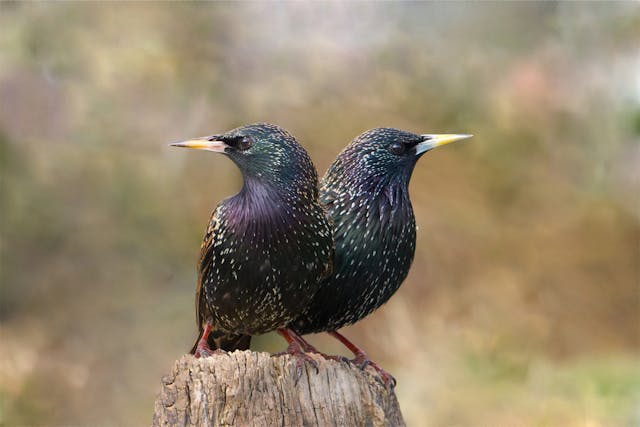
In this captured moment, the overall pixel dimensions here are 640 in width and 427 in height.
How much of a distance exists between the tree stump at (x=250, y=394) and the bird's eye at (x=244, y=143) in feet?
2.77

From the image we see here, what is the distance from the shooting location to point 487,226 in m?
10.6

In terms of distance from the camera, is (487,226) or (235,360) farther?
(487,226)

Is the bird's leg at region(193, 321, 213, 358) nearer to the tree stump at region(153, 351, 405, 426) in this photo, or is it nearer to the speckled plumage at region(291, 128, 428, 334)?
the tree stump at region(153, 351, 405, 426)

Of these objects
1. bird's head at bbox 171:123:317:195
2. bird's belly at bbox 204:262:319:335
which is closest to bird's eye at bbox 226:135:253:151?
bird's head at bbox 171:123:317:195

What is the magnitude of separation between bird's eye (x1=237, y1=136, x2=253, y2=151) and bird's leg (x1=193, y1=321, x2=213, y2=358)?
81 cm

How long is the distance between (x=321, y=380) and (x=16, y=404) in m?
5.97

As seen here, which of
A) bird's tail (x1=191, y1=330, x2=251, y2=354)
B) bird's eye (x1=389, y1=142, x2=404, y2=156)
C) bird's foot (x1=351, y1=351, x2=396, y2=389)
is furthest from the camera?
bird's eye (x1=389, y1=142, x2=404, y2=156)

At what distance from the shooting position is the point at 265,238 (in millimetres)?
3746

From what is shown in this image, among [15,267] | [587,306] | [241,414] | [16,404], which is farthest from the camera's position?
[587,306]

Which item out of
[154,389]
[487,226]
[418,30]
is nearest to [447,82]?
[418,30]

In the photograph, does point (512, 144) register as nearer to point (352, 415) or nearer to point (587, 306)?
point (587, 306)

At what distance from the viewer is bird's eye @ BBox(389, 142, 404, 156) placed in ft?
14.6

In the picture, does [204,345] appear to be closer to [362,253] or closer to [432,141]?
[362,253]

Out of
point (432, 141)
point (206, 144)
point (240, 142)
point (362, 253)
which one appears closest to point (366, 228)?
point (362, 253)
